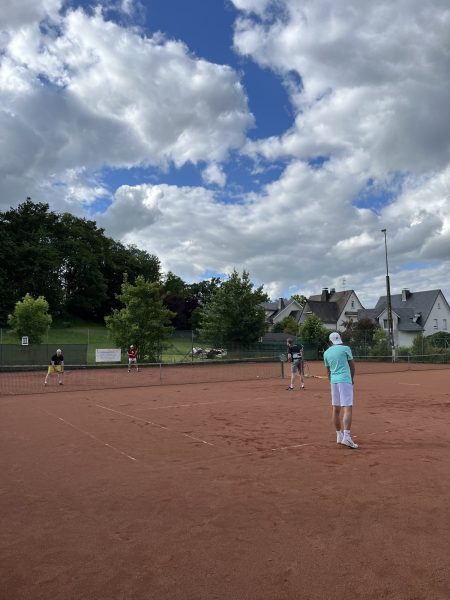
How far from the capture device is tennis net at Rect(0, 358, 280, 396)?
1952 centimetres

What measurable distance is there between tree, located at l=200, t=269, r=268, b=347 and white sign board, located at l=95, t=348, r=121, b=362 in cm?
1054

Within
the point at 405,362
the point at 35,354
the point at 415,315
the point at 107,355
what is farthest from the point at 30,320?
the point at 415,315

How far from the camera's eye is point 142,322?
101 ft

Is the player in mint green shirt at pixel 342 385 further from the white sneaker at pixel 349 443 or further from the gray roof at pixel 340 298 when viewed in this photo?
the gray roof at pixel 340 298

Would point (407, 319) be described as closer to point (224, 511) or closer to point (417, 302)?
point (417, 302)

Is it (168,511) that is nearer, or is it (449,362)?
(168,511)

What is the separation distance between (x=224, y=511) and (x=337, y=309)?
7313 centimetres

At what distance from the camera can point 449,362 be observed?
3397 centimetres

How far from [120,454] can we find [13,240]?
7640 centimetres

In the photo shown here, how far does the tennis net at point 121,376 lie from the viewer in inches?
768

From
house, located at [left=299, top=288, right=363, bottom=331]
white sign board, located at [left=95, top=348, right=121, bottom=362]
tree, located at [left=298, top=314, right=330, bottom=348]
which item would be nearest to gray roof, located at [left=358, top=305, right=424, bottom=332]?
Answer: house, located at [left=299, top=288, right=363, bottom=331]

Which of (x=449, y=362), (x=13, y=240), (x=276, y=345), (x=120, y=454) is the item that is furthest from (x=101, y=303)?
(x=120, y=454)

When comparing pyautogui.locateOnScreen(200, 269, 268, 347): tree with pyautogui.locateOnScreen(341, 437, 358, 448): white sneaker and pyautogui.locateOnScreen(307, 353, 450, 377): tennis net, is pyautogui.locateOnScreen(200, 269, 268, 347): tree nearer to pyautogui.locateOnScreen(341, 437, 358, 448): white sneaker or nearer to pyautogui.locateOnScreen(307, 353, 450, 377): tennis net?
pyautogui.locateOnScreen(307, 353, 450, 377): tennis net

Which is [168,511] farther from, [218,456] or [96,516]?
[218,456]
